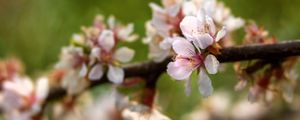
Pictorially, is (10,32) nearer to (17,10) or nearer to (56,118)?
(17,10)

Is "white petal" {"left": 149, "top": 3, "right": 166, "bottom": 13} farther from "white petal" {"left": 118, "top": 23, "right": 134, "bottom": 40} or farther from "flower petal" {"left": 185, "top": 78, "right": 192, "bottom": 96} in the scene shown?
"flower petal" {"left": 185, "top": 78, "right": 192, "bottom": 96}

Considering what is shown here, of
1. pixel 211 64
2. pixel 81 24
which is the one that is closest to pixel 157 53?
pixel 211 64

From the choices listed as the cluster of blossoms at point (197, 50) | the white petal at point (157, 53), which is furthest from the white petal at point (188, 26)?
the white petal at point (157, 53)

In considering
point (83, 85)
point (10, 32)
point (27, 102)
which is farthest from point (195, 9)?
point (10, 32)

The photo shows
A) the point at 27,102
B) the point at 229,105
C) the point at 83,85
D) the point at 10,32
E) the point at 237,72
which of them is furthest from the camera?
the point at 10,32

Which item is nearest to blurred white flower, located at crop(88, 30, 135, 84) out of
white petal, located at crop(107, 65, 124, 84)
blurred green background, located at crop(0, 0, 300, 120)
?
white petal, located at crop(107, 65, 124, 84)

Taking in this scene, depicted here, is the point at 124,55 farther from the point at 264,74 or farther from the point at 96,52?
the point at 264,74
